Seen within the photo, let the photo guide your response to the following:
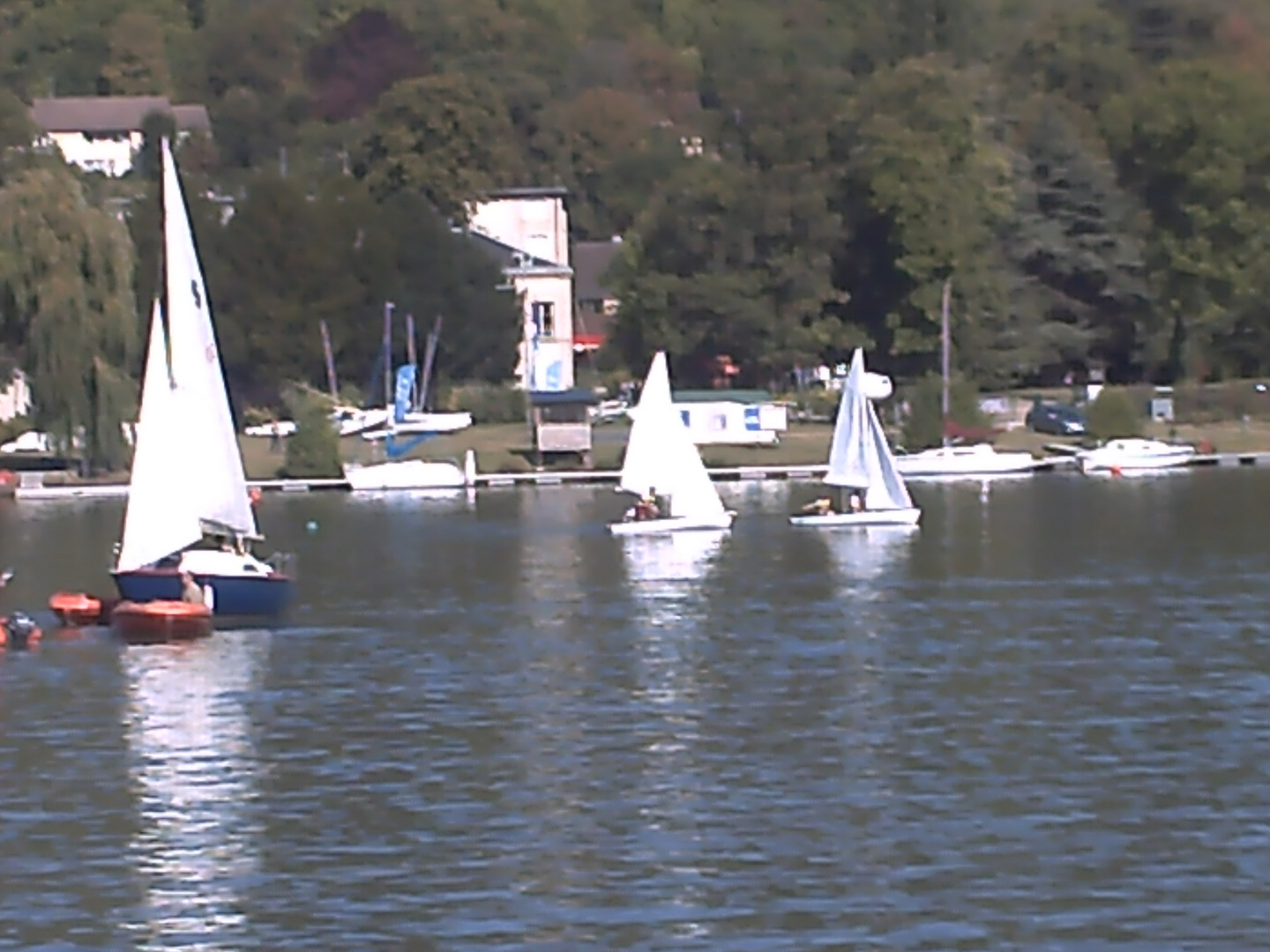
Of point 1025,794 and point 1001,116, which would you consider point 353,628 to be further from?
point 1001,116

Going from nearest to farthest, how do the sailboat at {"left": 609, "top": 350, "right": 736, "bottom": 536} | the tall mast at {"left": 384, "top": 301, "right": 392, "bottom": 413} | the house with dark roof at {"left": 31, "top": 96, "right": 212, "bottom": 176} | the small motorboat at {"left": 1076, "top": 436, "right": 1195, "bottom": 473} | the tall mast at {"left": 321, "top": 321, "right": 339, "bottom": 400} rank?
1. the sailboat at {"left": 609, "top": 350, "right": 736, "bottom": 536}
2. the small motorboat at {"left": 1076, "top": 436, "right": 1195, "bottom": 473}
3. the tall mast at {"left": 384, "top": 301, "right": 392, "bottom": 413}
4. the tall mast at {"left": 321, "top": 321, "right": 339, "bottom": 400}
5. the house with dark roof at {"left": 31, "top": 96, "right": 212, "bottom": 176}

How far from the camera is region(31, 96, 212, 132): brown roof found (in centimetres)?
16988

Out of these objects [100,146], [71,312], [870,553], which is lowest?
[870,553]

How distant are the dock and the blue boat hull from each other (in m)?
37.3

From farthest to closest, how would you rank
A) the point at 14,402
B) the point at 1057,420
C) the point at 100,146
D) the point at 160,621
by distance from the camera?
the point at 100,146
the point at 14,402
the point at 1057,420
the point at 160,621

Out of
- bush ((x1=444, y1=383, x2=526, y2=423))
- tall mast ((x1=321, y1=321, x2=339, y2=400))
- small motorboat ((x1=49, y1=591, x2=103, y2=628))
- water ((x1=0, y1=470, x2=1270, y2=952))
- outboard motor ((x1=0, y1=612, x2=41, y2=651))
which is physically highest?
tall mast ((x1=321, y1=321, x2=339, y2=400))

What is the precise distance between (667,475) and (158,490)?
24227 mm

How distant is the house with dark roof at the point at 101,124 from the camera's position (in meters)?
169

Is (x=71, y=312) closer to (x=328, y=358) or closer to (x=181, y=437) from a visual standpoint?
(x=328, y=358)

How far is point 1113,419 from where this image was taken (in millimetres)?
100625

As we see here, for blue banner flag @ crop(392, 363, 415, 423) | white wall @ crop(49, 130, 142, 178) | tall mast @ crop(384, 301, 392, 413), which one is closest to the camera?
blue banner flag @ crop(392, 363, 415, 423)

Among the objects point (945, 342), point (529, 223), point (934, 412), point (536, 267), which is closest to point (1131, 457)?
point (934, 412)

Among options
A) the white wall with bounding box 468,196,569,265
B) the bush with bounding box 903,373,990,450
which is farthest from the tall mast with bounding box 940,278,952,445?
the white wall with bounding box 468,196,569,265

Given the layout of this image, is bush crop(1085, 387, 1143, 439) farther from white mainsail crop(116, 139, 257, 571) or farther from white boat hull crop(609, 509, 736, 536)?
white mainsail crop(116, 139, 257, 571)
